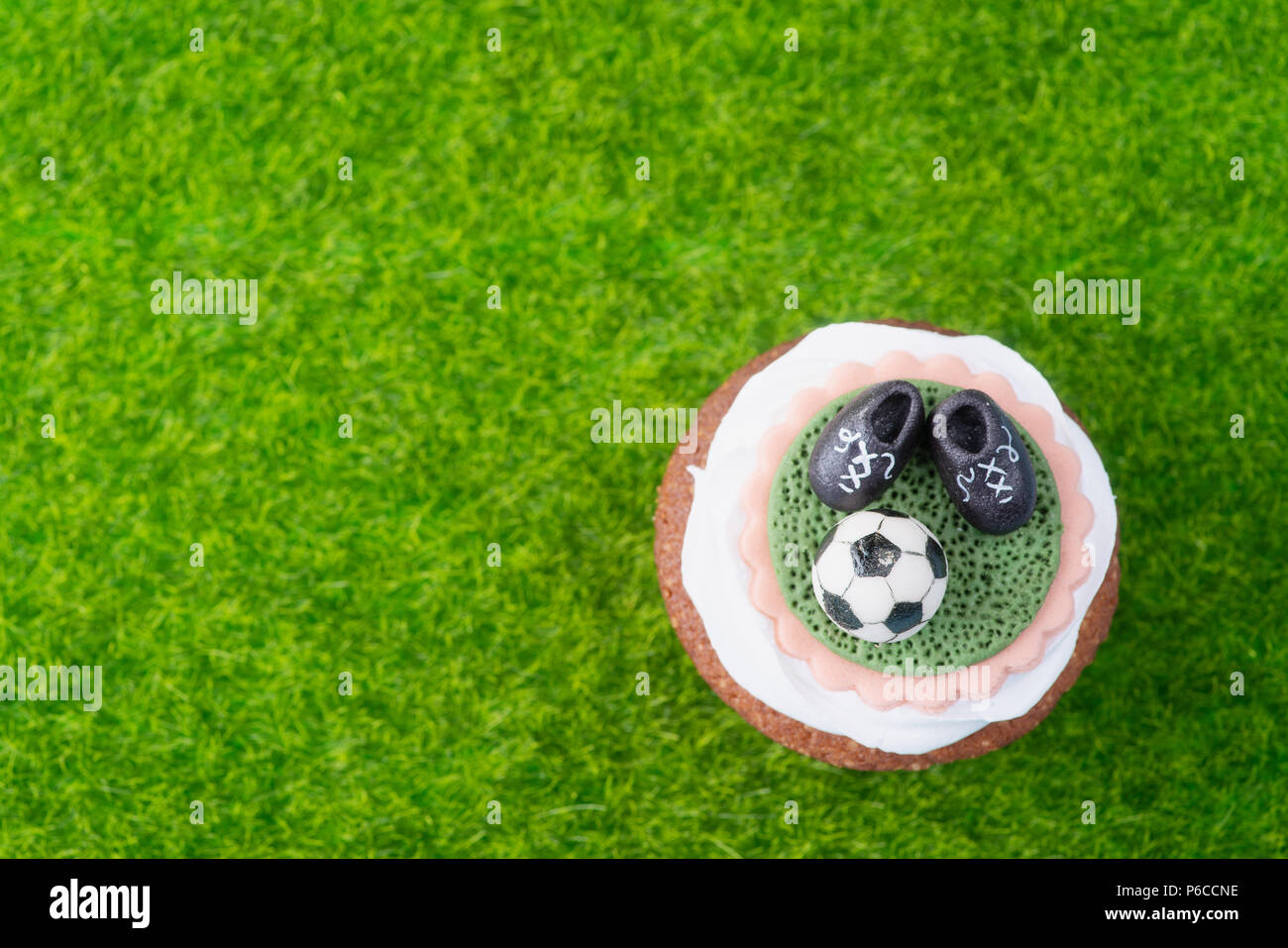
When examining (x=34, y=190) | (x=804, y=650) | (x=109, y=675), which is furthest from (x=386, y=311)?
(x=804, y=650)

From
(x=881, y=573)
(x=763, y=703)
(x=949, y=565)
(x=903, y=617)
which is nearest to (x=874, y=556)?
(x=881, y=573)

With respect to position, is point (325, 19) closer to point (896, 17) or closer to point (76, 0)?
point (76, 0)

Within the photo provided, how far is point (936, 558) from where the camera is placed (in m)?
2.10

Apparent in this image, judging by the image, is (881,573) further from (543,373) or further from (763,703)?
(543,373)

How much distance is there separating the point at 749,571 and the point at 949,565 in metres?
0.42

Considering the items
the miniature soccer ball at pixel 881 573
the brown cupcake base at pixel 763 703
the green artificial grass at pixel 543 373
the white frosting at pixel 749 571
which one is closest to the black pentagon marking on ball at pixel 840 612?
the miniature soccer ball at pixel 881 573

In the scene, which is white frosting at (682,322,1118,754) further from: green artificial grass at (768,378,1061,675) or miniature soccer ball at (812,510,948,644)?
miniature soccer ball at (812,510,948,644)

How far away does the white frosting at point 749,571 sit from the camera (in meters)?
2.29

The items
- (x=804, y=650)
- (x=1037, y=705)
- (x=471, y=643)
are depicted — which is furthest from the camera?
(x=471, y=643)

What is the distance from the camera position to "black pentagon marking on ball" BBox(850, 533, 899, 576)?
2064 millimetres

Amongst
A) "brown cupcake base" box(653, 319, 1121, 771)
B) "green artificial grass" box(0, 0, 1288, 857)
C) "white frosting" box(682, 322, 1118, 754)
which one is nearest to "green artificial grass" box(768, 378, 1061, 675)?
"white frosting" box(682, 322, 1118, 754)

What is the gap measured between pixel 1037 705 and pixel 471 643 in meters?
1.54

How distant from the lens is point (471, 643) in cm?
308

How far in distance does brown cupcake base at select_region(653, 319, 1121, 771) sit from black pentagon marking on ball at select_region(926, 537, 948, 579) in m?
0.65
